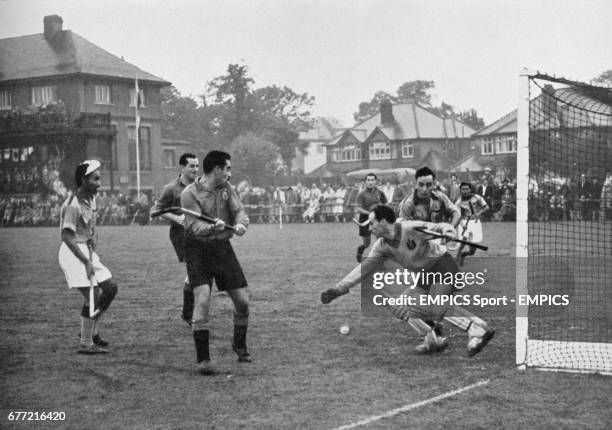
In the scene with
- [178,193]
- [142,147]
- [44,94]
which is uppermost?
[44,94]

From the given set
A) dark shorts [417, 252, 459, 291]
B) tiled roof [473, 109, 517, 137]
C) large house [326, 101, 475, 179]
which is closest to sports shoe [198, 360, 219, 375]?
dark shorts [417, 252, 459, 291]

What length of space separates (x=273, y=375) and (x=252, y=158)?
220 feet

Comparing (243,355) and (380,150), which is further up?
(380,150)

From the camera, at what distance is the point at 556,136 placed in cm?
1141

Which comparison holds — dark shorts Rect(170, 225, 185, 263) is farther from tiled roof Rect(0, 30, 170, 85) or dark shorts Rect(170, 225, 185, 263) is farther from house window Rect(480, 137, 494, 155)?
house window Rect(480, 137, 494, 155)

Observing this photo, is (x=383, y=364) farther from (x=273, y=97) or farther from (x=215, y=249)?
(x=273, y=97)

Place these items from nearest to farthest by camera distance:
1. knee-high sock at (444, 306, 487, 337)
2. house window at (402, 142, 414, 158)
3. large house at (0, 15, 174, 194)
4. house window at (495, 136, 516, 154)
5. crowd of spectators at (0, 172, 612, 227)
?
1. knee-high sock at (444, 306, 487, 337)
2. crowd of spectators at (0, 172, 612, 227)
3. large house at (0, 15, 174, 194)
4. house window at (495, 136, 516, 154)
5. house window at (402, 142, 414, 158)

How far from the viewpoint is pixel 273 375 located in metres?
7.54

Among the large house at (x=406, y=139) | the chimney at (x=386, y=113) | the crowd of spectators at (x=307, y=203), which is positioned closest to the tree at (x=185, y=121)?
the large house at (x=406, y=139)

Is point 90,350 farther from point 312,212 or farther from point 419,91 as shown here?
point 419,91

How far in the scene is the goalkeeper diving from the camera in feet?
27.4

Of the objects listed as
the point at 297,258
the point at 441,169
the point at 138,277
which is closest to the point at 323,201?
→ the point at 297,258

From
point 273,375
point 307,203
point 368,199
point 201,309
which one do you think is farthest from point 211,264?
point 307,203

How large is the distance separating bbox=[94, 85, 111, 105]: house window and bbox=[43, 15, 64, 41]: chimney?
8217mm
